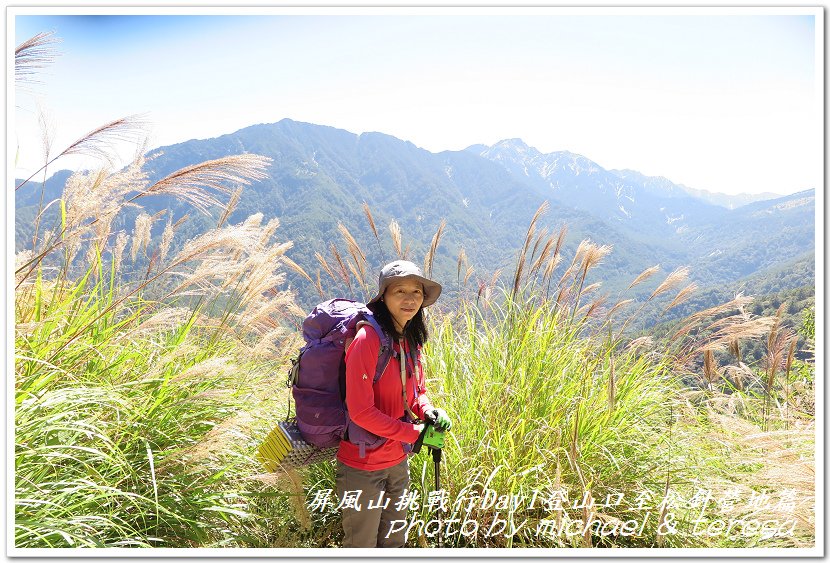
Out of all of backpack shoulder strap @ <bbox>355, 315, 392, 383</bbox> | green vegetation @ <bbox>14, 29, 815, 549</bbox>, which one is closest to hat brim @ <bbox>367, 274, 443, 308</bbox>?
backpack shoulder strap @ <bbox>355, 315, 392, 383</bbox>

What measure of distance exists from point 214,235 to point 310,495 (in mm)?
1296

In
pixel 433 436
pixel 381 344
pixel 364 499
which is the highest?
pixel 381 344

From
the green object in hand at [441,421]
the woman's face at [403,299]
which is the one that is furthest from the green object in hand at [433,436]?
the woman's face at [403,299]

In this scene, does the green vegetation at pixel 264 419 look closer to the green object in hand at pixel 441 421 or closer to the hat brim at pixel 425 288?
the green object in hand at pixel 441 421

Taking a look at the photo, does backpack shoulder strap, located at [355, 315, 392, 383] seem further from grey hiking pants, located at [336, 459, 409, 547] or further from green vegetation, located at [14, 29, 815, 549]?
green vegetation, located at [14, 29, 815, 549]

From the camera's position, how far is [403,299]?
6.54 ft

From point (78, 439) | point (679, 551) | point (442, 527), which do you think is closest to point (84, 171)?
point (78, 439)

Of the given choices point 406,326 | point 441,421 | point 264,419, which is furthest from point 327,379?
point 264,419

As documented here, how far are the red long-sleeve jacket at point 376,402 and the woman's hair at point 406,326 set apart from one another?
0.17ft

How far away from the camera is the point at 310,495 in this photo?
238 cm

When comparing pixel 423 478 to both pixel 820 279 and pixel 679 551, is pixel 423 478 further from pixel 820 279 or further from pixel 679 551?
pixel 820 279

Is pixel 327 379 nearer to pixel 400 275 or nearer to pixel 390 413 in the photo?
pixel 390 413

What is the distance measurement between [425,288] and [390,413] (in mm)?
531

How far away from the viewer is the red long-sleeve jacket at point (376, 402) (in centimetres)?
186
